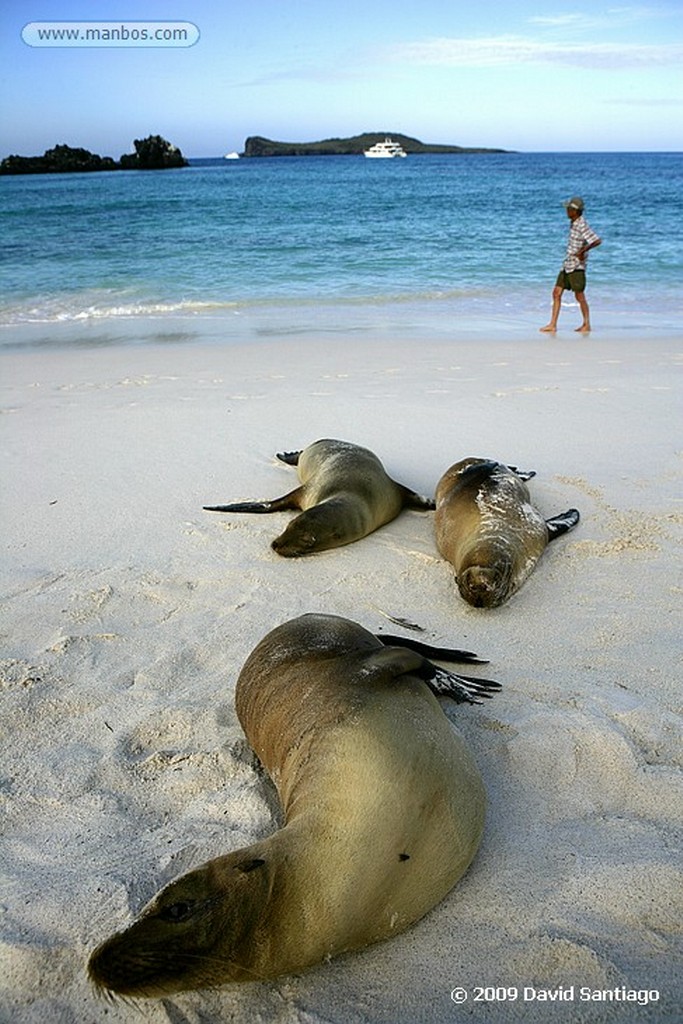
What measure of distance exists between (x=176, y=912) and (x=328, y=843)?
384 mm

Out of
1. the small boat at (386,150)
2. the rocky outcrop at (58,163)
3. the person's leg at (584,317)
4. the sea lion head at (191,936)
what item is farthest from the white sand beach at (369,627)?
the small boat at (386,150)

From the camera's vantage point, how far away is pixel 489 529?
4.24 metres

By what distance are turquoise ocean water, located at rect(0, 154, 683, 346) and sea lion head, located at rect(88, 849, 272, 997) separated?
8986mm

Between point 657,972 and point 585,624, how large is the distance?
181 cm

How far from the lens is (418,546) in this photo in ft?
15.1

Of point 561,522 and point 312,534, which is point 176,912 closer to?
point 312,534

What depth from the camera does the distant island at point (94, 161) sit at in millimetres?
68062

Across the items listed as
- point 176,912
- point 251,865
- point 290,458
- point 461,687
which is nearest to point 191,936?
point 176,912

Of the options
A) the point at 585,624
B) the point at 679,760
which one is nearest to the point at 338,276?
the point at 585,624

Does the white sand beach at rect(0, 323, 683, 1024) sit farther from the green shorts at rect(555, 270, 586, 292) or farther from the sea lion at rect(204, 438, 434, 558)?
the green shorts at rect(555, 270, 586, 292)

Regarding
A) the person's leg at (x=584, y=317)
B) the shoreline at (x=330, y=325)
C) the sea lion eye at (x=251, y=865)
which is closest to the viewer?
the sea lion eye at (x=251, y=865)

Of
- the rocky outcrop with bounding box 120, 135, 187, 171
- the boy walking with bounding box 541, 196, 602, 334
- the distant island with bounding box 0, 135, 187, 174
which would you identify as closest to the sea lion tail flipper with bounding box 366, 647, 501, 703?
the boy walking with bounding box 541, 196, 602, 334

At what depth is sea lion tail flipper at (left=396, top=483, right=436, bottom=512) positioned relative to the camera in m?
5.02

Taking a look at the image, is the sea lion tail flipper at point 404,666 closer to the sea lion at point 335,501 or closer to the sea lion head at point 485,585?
the sea lion head at point 485,585
